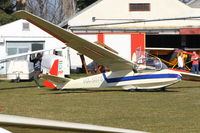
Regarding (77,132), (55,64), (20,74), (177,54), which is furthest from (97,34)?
(77,132)

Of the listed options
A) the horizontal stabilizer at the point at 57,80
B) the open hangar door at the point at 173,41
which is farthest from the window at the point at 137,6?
the horizontal stabilizer at the point at 57,80

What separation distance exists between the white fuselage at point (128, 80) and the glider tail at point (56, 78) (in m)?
0.16

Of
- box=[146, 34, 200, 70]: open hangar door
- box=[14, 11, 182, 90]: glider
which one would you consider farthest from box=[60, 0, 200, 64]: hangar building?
box=[14, 11, 182, 90]: glider

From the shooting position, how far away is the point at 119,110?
979 centimetres

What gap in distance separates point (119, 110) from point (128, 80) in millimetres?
4714

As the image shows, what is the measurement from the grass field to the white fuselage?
46 cm

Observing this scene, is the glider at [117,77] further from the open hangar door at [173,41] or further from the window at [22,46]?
the open hangar door at [173,41]

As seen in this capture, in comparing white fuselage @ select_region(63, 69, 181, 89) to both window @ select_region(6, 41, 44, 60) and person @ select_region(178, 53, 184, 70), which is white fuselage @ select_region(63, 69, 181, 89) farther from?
person @ select_region(178, 53, 184, 70)

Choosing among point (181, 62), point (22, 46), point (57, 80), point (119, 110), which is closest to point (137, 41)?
point (181, 62)

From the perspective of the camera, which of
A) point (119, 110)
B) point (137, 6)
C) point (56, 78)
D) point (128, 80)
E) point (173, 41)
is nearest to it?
point (119, 110)

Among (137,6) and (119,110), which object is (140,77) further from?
(137,6)

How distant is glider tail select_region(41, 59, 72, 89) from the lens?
46.5 feet

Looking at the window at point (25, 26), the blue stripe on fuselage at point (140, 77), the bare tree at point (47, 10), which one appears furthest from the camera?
the bare tree at point (47, 10)

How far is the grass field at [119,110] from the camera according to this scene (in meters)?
7.71
